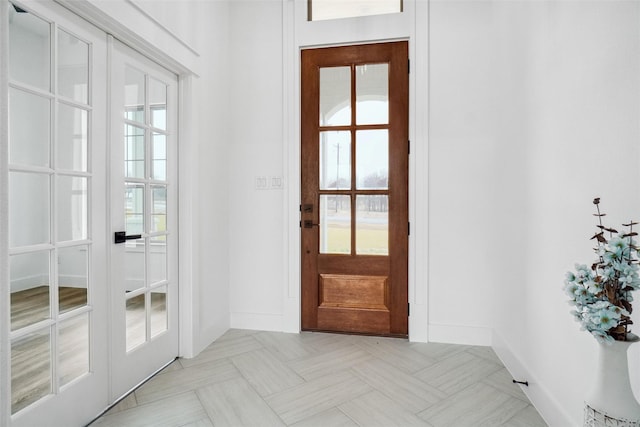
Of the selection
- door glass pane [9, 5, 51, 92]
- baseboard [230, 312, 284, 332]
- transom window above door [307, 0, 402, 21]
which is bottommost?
baseboard [230, 312, 284, 332]

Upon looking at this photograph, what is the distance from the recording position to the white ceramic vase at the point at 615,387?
94cm

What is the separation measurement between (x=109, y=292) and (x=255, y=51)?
7.17ft

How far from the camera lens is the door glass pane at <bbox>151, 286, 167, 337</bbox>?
220 cm

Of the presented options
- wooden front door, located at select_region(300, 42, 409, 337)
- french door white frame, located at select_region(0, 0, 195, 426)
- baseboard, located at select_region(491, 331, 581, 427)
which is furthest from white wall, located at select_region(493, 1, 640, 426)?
french door white frame, located at select_region(0, 0, 195, 426)

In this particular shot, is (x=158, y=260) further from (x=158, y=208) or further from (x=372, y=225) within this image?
(x=372, y=225)

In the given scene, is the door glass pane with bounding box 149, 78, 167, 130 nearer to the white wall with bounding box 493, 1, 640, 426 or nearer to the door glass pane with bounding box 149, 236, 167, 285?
the door glass pane with bounding box 149, 236, 167, 285

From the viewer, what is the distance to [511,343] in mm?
2260

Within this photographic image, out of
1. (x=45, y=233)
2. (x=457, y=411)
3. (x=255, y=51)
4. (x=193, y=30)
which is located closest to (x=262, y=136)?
(x=255, y=51)

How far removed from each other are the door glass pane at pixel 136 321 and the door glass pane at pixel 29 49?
1.18m

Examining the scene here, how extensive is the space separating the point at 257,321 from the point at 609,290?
2.52 m

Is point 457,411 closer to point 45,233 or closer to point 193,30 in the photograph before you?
point 45,233

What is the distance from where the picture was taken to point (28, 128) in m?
1.43

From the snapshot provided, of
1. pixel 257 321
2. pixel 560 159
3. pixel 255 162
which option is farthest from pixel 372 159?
pixel 257 321

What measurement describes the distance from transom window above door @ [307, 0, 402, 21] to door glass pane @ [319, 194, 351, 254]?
1497 millimetres
